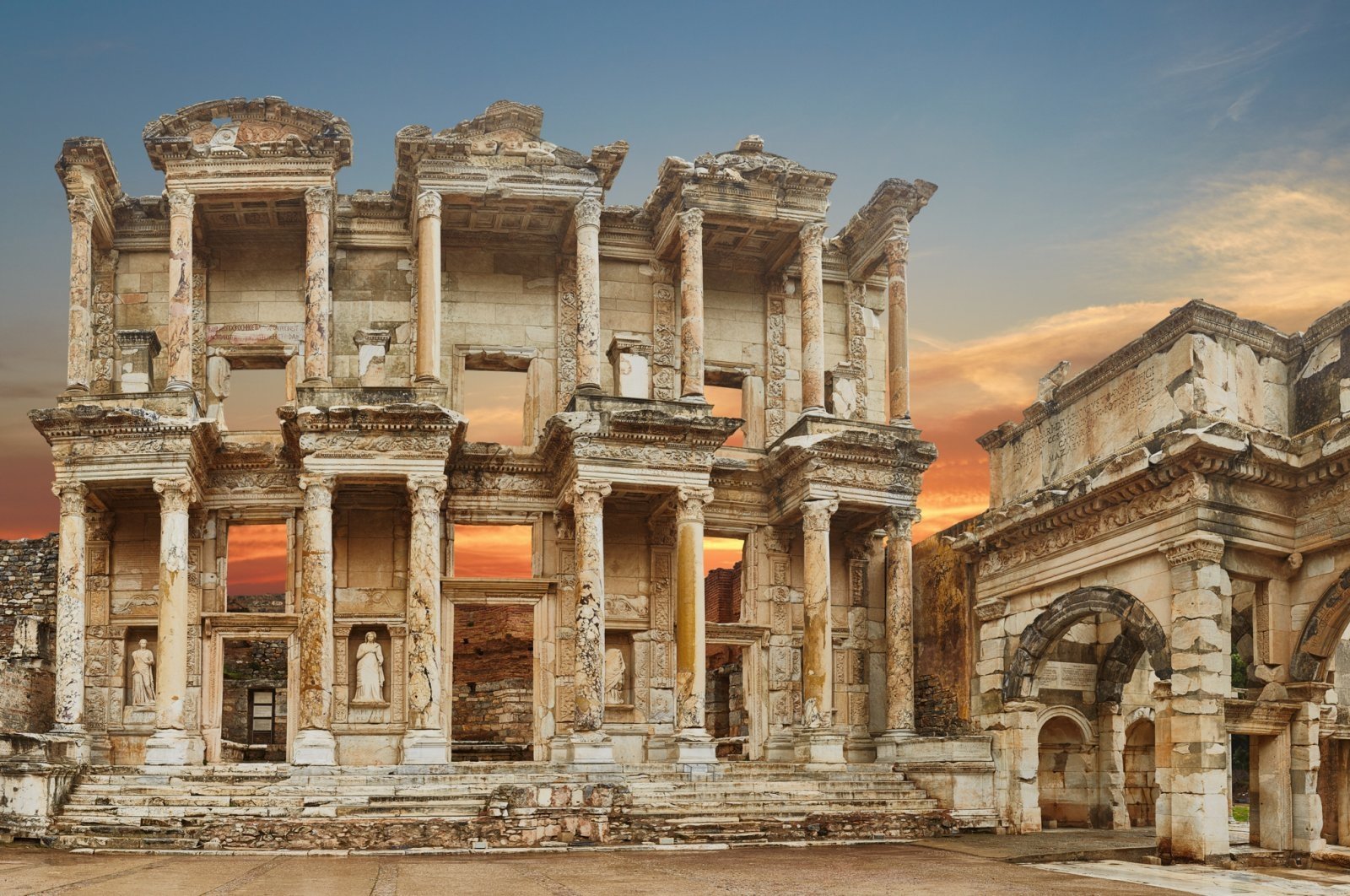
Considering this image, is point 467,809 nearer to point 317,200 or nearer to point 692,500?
point 692,500

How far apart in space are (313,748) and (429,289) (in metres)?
7.69

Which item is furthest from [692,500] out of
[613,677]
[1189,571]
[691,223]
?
[1189,571]

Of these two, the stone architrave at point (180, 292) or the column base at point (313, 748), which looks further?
the stone architrave at point (180, 292)

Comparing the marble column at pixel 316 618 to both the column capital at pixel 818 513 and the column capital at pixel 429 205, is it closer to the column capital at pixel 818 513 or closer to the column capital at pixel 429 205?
the column capital at pixel 429 205

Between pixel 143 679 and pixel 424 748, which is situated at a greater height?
pixel 143 679

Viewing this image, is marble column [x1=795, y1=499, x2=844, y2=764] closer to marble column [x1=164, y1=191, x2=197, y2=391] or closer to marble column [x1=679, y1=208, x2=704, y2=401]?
marble column [x1=679, y1=208, x2=704, y2=401]

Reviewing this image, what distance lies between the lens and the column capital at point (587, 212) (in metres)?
26.5

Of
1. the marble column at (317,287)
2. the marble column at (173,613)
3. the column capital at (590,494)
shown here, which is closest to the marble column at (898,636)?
the column capital at (590,494)

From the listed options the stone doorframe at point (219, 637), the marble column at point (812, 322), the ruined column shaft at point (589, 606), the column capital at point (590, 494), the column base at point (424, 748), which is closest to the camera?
the column base at point (424, 748)

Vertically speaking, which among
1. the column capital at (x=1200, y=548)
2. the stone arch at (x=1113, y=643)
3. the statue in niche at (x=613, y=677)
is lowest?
the statue in niche at (x=613, y=677)

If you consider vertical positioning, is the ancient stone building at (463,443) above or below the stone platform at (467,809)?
above

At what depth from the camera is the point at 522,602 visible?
87.5ft

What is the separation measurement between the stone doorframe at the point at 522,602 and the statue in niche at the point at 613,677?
0.88m

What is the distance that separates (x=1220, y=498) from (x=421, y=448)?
1199cm
